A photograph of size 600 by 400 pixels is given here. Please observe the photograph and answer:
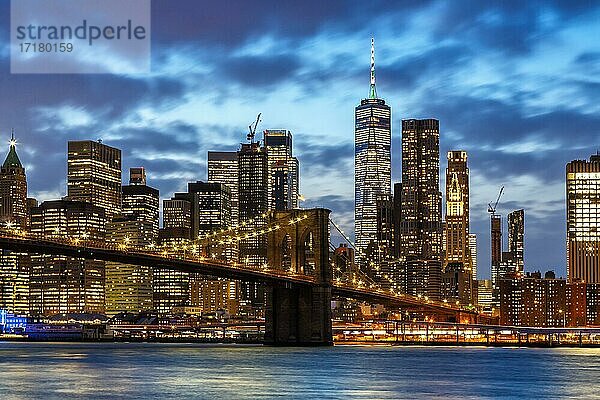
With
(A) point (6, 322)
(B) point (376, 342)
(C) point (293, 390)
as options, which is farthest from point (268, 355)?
(A) point (6, 322)

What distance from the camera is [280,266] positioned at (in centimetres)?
9669

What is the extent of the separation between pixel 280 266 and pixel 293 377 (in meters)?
40.6

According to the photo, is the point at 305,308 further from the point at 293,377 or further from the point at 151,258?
the point at 293,377

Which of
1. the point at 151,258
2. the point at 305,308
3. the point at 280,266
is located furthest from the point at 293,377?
the point at 280,266

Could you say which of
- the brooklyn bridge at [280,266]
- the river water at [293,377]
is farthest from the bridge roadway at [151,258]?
the river water at [293,377]

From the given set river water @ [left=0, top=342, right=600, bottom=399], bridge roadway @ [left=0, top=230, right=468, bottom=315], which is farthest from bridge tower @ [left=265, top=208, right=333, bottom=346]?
river water @ [left=0, top=342, right=600, bottom=399]

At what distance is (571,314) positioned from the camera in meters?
189

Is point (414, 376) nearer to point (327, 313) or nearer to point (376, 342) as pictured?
point (327, 313)

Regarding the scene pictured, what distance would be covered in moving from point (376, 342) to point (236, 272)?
42609 mm

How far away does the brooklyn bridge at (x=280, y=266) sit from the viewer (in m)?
80.2

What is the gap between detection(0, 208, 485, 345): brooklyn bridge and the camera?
80250 millimetres

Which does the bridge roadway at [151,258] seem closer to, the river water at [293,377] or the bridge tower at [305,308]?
the bridge tower at [305,308]

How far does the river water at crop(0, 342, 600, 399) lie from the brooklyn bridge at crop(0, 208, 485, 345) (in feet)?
22.4

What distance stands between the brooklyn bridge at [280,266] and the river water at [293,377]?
6821mm
